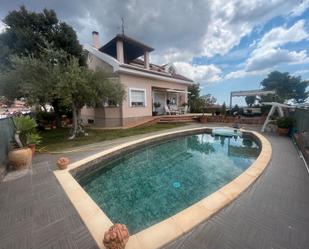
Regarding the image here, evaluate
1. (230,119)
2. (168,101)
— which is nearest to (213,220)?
(230,119)

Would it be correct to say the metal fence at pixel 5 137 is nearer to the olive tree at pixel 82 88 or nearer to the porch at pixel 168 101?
the olive tree at pixel 82 88

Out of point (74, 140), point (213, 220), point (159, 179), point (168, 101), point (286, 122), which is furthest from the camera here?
point (168, 101)

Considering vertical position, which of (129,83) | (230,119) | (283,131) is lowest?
(283,131)

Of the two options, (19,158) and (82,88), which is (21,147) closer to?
(19,158)

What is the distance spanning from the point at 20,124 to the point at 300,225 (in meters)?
9.12

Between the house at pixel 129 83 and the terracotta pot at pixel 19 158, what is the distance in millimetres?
9112

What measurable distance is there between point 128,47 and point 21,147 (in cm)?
1540

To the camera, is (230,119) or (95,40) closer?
(230,119)

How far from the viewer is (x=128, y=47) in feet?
57.6

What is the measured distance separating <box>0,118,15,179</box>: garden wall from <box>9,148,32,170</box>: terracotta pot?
26cm

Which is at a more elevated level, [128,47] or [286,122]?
[128,47]

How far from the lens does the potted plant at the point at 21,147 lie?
5.26m

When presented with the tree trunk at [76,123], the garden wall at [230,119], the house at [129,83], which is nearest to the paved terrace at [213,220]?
the tree trunk at [76,123]

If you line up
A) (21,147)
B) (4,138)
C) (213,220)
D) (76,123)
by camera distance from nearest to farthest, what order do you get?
(213,220) < (4,138) < (21,147) < (76,123)
